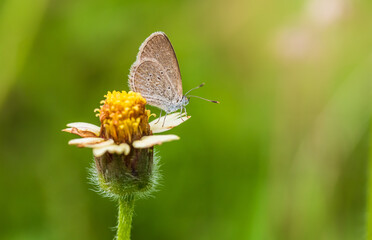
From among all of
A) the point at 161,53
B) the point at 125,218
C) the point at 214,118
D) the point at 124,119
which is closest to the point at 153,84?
the point at 161,53

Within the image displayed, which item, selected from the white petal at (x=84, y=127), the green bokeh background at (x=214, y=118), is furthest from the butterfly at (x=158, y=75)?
the green bokeh background at (x=214, y=118)

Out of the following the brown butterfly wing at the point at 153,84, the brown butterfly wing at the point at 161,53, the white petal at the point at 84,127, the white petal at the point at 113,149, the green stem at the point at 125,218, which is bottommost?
the green stem at the point at 125,218

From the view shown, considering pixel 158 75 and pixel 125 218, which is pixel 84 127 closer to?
pixel 125 218

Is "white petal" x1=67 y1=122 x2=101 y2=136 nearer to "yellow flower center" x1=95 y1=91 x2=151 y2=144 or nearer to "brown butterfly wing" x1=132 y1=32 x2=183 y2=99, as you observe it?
"yellow flower center" x1=95 y1=91 x2=151 y2=144

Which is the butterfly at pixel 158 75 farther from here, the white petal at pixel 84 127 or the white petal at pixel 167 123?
the white petal at pixel 84 127

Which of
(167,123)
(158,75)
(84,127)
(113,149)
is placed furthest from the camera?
(158,75)

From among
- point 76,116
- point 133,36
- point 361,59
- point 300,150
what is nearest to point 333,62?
point 361,59
